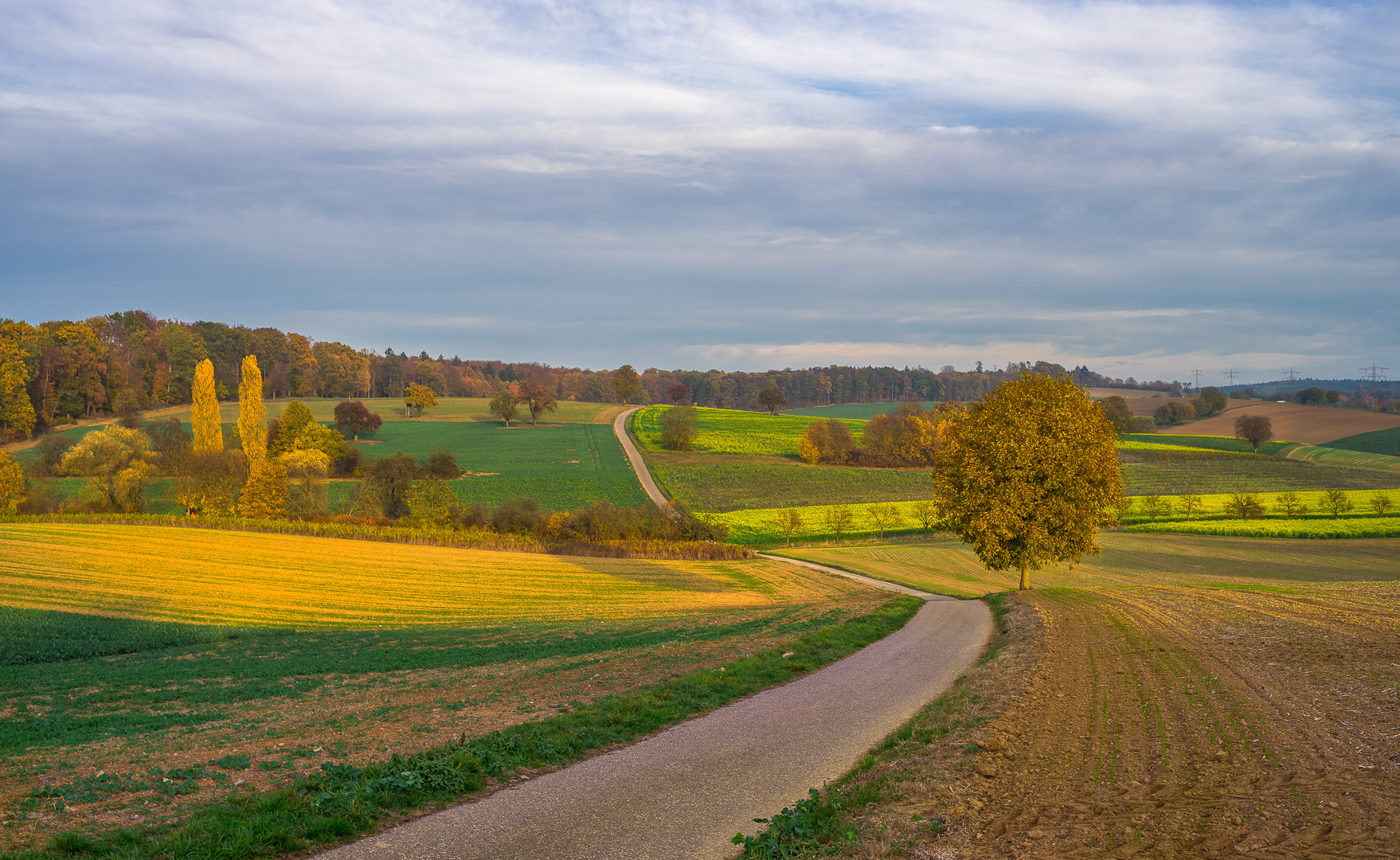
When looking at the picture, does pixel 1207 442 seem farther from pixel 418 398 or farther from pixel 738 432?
pixel 418 398

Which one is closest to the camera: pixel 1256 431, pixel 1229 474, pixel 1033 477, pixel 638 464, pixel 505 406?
pixel 1033 477

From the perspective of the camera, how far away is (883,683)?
17.2 m

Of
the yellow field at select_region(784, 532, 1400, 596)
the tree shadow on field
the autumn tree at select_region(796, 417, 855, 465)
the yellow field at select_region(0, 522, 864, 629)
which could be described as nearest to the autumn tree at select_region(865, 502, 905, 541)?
the yellow field at select_region(784, 532, 1400, 596)

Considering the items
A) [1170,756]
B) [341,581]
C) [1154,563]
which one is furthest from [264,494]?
[1170,756]

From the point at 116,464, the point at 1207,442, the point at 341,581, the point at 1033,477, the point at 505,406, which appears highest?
the point at 505,406

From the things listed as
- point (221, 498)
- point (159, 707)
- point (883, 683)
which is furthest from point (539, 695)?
point (221, 498)

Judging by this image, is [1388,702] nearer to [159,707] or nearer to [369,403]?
[159,707]

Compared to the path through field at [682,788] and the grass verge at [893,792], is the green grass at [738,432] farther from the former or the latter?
the grass verge at [893,792]

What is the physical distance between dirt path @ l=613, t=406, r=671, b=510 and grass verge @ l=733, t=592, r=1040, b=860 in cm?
6041

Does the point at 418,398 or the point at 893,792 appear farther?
the point at 418,398

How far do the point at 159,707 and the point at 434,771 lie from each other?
1120 cm

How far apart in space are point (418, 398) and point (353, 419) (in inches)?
1036

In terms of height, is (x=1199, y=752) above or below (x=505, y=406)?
below

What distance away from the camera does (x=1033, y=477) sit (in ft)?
117
